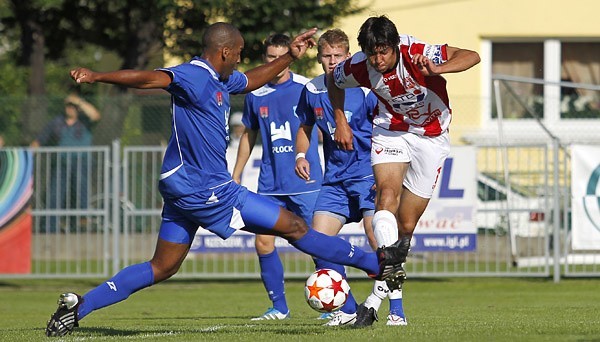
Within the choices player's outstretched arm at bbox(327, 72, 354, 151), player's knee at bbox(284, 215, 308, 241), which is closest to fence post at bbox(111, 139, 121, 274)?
player's outstretched arm at bbox(327, 72, 354, 151)

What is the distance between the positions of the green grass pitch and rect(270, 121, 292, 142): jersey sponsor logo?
1628 mm

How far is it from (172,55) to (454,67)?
42.3ft

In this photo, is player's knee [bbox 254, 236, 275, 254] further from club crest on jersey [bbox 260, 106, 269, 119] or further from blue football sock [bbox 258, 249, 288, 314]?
club crest on jersey [bbox 260, 106, 269, 119]

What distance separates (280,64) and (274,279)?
9.54ft

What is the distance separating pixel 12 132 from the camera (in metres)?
20.5

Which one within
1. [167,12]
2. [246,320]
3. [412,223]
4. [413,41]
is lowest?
[246,320]

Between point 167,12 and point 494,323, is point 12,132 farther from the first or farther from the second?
point 494,323

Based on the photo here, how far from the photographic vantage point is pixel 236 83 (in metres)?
8.91

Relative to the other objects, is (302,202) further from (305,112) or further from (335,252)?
(335,252)

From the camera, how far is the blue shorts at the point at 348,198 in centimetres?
1045

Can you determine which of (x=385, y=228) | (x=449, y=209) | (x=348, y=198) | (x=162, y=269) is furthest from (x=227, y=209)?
(x=449, y=209)

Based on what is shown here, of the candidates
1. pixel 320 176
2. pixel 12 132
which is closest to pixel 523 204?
pixel 320 176

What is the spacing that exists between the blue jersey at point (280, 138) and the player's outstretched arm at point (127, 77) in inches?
128

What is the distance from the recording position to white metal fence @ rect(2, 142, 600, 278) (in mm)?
16406
